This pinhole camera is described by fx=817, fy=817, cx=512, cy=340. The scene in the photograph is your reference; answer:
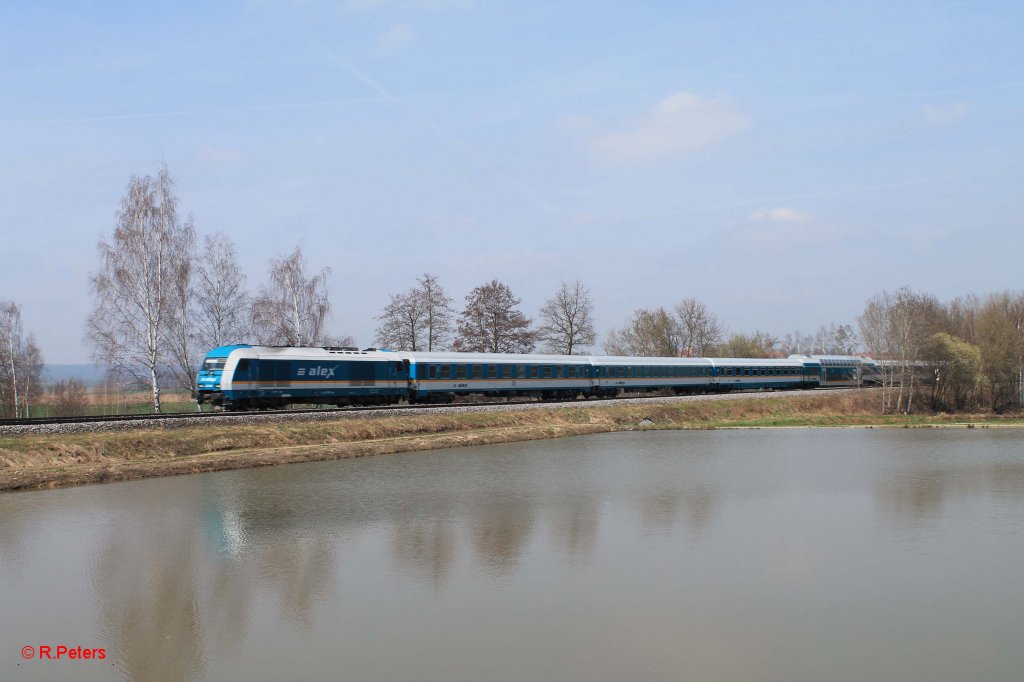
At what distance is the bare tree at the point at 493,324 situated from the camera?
7106 cm

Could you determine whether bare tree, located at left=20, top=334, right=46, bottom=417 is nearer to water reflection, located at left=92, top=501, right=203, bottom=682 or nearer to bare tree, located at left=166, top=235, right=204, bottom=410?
bare tree, located at left=166, top=235, right=204, bottom=410

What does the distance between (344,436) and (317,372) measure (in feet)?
21.5

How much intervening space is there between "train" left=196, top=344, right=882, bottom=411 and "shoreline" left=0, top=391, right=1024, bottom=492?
4.15m

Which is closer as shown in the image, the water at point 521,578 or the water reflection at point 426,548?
the water at point 521,578

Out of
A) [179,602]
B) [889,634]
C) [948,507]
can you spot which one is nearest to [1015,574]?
[889,634]

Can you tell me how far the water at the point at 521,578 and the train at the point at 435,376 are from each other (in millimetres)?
12608

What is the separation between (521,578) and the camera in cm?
1251

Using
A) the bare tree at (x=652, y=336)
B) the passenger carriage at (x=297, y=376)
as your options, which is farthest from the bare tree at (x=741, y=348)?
the passenger carriage at (x=297, y=376)

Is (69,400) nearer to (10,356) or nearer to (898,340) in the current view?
(10,356)

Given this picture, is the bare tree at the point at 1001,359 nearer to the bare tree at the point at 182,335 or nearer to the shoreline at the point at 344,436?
the shoreline at the point at 344,436

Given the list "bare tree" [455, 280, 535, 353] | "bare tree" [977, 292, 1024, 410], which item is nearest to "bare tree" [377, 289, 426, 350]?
"bare tree" [455, 280, 535, 353]

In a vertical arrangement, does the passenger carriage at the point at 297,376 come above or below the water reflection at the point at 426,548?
above

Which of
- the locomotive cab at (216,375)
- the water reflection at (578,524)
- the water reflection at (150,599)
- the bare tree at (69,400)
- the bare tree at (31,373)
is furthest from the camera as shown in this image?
the bare tree at (31,373)

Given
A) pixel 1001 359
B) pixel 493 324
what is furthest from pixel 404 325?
pixel 1001 359
